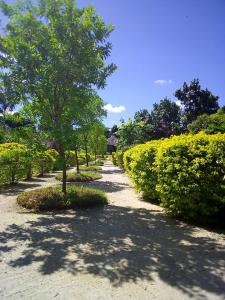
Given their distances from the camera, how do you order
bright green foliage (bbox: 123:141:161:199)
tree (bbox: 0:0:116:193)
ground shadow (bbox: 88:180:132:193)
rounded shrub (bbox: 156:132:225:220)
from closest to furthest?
rounded shrub (bbox: 156:132:225:220)
tree (bbox: 0:0:116:193)
bright green foliage (bbox: 123:141:161:199)
ground shadow (bbox: 88:180:132:193)

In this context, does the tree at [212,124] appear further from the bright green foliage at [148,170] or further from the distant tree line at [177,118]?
the bright green foliage at [148,170]

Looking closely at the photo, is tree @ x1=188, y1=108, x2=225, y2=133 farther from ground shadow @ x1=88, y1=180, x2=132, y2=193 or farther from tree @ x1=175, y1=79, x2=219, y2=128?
tree @ x1=175, y1=79, x2=219, y2=128

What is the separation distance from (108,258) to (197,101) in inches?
1691

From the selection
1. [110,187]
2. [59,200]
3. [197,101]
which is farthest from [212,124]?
[197,101]

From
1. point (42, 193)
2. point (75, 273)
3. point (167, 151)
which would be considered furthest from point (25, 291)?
point (42, 193)

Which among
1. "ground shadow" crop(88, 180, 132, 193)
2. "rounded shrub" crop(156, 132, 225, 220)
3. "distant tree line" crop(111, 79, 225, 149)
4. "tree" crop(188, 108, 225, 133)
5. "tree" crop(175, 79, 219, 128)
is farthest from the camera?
"tree" crop(175, 79, 219, 128)

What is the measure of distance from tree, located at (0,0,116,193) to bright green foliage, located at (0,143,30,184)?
16.5 ft

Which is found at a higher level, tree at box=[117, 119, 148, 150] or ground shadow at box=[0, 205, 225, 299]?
tree at box=[117, 119, 148, 150]

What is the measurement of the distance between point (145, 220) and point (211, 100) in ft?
132

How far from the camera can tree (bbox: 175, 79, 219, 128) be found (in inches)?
1793

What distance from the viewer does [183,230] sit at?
746 centimetres

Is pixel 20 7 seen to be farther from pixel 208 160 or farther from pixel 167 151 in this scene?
pixel 208 160

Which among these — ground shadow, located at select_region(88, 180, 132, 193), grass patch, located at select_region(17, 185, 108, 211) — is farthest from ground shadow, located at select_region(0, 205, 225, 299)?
ground shadow, located at select_region(88, 180, 132, 193)

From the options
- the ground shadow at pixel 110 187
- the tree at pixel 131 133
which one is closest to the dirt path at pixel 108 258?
the ground shadow at pixel 110 187
